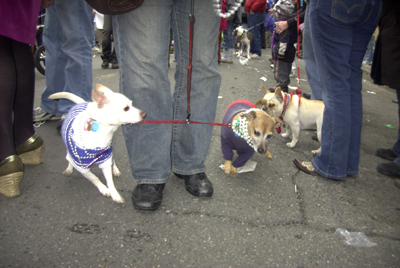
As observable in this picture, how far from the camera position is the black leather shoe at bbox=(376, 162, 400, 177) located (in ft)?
8.54

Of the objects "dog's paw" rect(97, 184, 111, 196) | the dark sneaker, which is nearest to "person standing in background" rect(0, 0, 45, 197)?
"dog's paw" rect(97, 184, 111, 196)

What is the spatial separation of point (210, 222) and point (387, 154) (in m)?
2.39

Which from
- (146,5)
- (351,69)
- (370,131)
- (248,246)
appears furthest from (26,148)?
(370,131)

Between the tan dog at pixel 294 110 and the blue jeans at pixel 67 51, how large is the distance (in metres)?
2.13

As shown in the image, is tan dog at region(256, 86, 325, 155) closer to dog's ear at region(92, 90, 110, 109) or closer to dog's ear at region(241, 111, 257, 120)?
dog's ear at region(241, 111, 257, 120)

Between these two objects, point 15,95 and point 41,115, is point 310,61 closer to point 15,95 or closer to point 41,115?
point 15,95

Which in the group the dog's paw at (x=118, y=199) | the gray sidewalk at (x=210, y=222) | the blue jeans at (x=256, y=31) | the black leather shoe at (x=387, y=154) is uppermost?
the blue jeans at (x=256, y=31)

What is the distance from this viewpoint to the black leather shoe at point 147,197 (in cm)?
191

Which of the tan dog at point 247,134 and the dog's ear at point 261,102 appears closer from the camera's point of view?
the tan dog at point 247,134

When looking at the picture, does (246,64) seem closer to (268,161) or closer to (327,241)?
(268,161)

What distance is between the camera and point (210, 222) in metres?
1.88

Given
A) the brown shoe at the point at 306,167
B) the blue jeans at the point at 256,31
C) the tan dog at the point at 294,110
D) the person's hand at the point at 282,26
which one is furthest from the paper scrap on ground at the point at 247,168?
the blue jeans at the point at 256,31

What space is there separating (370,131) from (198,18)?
131 inches

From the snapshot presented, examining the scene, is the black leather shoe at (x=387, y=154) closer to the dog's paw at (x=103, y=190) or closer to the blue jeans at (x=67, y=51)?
the dog's paw at (x=103, y=190)
